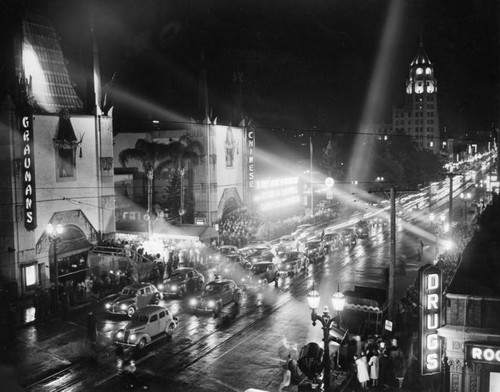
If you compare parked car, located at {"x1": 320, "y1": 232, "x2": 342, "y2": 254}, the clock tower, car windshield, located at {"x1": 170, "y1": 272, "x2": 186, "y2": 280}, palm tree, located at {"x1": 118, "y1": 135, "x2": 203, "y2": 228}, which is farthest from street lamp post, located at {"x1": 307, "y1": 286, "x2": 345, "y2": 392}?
the clock tower

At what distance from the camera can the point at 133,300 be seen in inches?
1066

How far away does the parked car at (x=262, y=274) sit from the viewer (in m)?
33.1

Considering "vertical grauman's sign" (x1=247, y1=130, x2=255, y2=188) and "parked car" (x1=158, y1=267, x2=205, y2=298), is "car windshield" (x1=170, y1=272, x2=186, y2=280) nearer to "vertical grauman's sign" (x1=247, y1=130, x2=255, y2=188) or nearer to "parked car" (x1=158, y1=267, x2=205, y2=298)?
"parked car" (x1=158, y1=267, x2=205, y2=298)

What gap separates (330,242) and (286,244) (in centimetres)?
378

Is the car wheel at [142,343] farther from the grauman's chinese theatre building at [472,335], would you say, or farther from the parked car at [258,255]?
the parked car at [258,255]

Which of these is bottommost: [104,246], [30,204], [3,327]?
[3,327]

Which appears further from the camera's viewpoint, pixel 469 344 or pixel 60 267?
pixel 60 267

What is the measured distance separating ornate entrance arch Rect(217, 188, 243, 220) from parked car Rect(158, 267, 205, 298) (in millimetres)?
21437

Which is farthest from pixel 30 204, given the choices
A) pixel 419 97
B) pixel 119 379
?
pixel 419 97

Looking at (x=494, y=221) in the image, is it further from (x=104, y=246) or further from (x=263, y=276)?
(x=104, y=246)

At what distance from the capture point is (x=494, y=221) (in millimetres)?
27484

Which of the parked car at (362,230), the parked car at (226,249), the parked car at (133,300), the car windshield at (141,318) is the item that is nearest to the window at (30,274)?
the parked car at (133,300)

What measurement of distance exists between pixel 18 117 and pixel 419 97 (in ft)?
606

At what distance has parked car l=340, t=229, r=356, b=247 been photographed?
4756cm
